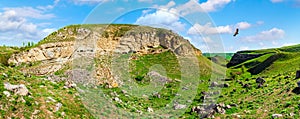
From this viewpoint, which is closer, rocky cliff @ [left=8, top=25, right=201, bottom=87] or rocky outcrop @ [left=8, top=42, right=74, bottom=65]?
rocky cliff @ [left=8, top=25, right=201, bottom=87]

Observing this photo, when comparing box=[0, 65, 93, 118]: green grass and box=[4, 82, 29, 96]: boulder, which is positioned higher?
box=[4, 82, 29, 96]: boulder

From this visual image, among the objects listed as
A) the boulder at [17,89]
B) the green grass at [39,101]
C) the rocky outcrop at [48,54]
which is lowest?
the green grass at [39,101]

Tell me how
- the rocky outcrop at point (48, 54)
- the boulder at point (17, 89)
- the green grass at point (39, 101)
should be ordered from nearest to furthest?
the green grass at point (39, 101) < the boulder at point (17, 89) < the rocky outcrop at point (48, 54)

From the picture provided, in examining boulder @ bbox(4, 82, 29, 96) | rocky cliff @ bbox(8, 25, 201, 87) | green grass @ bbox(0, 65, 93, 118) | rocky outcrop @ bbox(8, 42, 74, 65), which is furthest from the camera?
rocky outcrop @ bbox(8, 42, 74, 65)

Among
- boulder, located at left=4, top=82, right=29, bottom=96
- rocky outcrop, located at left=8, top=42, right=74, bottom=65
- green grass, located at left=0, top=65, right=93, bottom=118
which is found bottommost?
green grass, located at left=0, top=65, right=93, bottom=118

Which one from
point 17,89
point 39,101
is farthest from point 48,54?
point 39,101

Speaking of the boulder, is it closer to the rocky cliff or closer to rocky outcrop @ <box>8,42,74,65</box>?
the rocky cliff

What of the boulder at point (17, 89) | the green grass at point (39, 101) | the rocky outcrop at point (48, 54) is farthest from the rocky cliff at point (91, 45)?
the boulder at point (17, 89)

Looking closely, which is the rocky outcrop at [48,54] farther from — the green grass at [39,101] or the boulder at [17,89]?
the boulder at [17,89]

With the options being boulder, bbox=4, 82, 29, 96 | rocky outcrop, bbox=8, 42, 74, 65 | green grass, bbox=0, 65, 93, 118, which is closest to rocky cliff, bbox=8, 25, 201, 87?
rocky outcrop, bbox=8, 42, 74, 65

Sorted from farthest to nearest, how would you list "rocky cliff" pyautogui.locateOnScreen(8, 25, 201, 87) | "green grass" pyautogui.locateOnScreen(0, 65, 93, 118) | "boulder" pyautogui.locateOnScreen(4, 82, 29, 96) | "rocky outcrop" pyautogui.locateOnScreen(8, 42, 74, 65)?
1. "rocky outcrop" pyautogui.locateOnScreen(8, 42, 74, 65)
2. "rocky cliff" pyautogui.locateOnScreen(8, 25, 201, 87)
3. "boulder" pyautogui.locateOnScreen(4, 82, 29, 96)
4. "green grass" pyautogui.locateOnScreen(0, 65, 93, 118)

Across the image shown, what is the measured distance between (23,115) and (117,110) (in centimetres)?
983

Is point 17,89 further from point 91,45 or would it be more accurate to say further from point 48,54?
point 48,54

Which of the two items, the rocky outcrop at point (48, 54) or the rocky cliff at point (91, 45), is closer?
the rocky cliff at point (91, 45)
